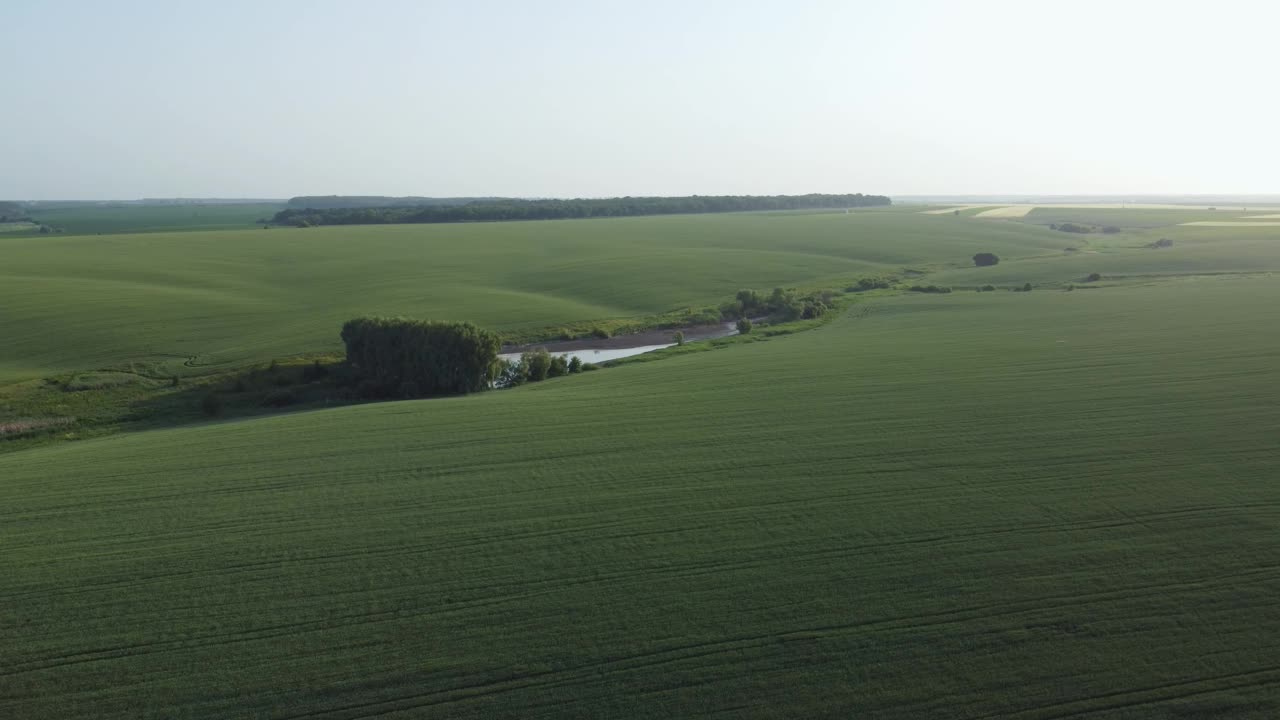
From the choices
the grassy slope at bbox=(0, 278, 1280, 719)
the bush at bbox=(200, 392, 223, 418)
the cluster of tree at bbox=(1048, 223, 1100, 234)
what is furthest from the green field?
the cluster of tree at bbox=(1048, 223, 1100, 234)

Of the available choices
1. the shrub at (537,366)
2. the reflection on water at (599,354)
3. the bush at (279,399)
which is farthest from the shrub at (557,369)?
the bush at (279,399)

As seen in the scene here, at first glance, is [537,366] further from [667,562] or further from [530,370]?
[667,562]

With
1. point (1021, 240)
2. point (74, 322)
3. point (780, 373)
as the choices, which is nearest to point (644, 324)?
point (780, 373)

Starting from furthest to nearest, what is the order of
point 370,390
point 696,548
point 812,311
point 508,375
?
point 812,311
point 508,375
point 370,390
point 696,548

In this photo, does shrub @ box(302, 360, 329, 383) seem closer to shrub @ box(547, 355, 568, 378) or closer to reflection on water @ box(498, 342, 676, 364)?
reflection on water @ box(498, 342, 676, 364)

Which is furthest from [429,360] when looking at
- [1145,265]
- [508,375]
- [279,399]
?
[1145,265]

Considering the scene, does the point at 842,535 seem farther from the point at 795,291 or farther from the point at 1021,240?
the point at 1021,240

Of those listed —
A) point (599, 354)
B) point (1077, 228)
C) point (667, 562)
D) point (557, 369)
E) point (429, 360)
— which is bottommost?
point (599, 354)
